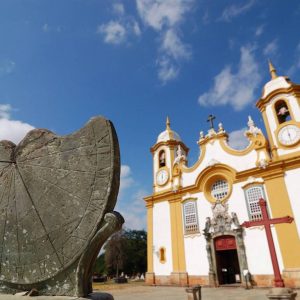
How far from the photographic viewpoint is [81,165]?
307cm

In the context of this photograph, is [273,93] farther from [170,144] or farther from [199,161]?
[170,144]

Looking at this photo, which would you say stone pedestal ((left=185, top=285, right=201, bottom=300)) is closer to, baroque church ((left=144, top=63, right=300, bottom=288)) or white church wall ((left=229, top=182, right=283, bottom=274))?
baroque church ((left=144, top=63, right=300, bottom=288))

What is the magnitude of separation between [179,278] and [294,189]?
25.3 feet

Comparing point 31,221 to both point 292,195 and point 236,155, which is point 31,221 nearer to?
point 292,195

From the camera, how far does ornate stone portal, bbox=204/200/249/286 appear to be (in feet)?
43.9

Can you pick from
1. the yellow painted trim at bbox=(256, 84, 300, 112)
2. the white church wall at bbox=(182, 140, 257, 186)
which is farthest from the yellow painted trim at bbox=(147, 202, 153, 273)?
the yellow painted trim at bbox=(256, 84, 300, 112)

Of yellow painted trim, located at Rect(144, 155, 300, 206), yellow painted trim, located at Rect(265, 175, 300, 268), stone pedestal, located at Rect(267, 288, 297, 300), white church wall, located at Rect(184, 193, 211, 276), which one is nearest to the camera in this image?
stone pedestal, located at Rect(267, 288, 297, 300)

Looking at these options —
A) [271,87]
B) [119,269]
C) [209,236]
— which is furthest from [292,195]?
[119,269]

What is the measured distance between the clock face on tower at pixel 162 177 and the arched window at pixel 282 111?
7800 millimetres

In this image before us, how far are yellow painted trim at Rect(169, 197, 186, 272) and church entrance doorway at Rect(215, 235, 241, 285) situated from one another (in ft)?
6.52

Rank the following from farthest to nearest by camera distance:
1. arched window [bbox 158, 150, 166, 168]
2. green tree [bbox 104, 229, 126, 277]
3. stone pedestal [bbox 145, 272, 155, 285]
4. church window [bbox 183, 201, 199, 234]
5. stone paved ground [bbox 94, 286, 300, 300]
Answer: green tree [bbox 104, 229, 126, 277] < arched window [bbox 158, 150, 166, 168] < stone pedestal [bbox 145, 272, 155, 285] < church window [bbox 183, 201, 199, 234] < stone paved ground [bbox 94, 286, 300, 300]

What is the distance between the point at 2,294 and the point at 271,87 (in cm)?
1568

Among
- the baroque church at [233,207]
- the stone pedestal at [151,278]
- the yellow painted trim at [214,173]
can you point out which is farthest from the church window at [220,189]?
the stone pedestal at [151,278]

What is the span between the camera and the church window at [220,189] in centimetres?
1503
